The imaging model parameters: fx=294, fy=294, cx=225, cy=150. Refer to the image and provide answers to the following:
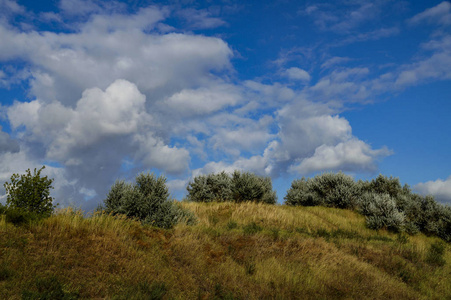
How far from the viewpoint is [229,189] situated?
25609mm

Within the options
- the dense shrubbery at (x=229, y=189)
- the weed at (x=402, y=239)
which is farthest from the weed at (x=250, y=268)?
the dense shrubbery at (x=229, y=189)

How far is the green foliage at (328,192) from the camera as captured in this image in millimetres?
25172

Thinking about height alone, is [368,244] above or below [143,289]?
above

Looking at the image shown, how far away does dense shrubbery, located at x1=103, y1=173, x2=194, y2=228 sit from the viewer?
43.0ft

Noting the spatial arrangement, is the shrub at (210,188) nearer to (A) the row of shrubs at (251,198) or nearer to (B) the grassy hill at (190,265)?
(A) the row of shrubs at (251,198)

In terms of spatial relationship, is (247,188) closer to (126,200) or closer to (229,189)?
(229,189)

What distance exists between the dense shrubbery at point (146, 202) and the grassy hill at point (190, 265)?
2043 millimetres

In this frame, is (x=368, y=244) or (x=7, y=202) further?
(x=368, y=244)

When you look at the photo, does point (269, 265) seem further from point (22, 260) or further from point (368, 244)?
point (368, 244)

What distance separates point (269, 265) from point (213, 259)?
1.84m

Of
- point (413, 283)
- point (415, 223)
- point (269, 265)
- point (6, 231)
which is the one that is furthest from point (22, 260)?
point (415, 223)

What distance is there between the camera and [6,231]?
26.1 feet

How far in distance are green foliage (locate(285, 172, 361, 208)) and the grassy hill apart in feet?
36.4

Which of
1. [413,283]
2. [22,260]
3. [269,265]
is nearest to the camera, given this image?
[22,260]
